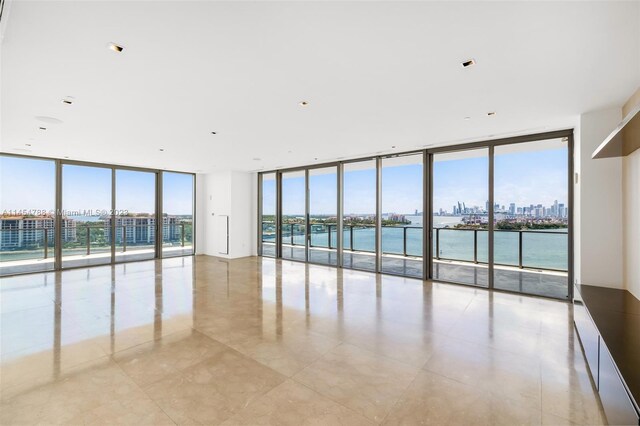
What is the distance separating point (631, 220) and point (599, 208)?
1.39 ft

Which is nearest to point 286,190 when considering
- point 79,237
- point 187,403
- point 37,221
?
point 79,237

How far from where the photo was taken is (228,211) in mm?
9273

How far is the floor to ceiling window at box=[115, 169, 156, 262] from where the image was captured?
27.2 ft

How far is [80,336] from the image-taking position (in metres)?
3.38

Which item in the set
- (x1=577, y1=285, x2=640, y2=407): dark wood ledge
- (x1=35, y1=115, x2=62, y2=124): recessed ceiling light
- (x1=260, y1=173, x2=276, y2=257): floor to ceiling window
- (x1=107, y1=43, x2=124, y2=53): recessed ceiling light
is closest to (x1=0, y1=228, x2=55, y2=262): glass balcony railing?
(x1=35, y1=115, x2=62, y2=124): recessed ceiling light

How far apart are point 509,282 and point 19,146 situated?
34.2ft

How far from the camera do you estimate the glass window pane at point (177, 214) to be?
9.21 meters

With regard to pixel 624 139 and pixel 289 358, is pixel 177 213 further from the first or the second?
pixel 624 139

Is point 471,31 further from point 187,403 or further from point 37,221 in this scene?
point 37,221

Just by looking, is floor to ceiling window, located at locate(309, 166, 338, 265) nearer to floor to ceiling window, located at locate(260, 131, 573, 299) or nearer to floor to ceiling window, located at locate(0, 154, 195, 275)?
floor to ceiling window, located at locate(260, 131, 573, 299)

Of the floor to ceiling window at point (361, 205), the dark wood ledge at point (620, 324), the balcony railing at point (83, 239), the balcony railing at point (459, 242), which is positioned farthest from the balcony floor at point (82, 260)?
the dark wood ledge at point (620, 324)

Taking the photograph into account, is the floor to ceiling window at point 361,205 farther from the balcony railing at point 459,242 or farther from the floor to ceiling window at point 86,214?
the floor to ceiling window at point 86,214

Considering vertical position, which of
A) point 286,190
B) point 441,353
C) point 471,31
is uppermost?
point 471,31

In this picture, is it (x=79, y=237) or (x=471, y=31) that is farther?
(x=79, y=237)
